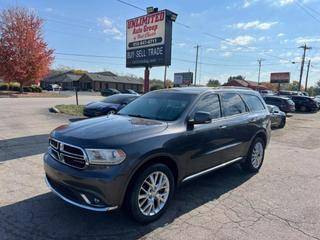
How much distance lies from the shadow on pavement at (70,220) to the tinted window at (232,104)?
1598 millimetres

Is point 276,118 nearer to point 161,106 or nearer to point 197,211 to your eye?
point 161,106

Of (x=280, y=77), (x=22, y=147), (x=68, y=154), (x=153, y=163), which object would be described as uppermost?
(x=280, y=77)

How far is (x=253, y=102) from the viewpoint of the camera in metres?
6.56

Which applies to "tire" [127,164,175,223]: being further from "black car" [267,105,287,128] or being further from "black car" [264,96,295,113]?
"black car" [264,96,295,113]

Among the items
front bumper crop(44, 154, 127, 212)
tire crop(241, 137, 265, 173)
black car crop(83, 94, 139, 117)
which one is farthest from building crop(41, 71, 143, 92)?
front bumper crop(44, 154, 127, 212)

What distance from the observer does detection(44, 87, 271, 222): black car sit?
135 inches

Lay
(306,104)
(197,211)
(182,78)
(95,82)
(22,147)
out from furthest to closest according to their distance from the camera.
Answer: (95,82) → (182,78) → (306,104) → (22,147) → (197,211)

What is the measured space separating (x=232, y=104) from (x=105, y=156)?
3117 millimetres

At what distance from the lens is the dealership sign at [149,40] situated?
13789 millimetres

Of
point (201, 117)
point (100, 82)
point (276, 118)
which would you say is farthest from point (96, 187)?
point (100, 82)

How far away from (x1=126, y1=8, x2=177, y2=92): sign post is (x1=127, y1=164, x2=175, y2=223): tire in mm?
10486

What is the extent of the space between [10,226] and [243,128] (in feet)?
13.6

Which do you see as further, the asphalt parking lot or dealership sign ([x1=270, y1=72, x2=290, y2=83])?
dealership sign ([x1=270, y1=72, x2=290, y2=83])

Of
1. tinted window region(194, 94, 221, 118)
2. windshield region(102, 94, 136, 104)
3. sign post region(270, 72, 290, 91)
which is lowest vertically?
windshield region(102, 94, 136, 104)
